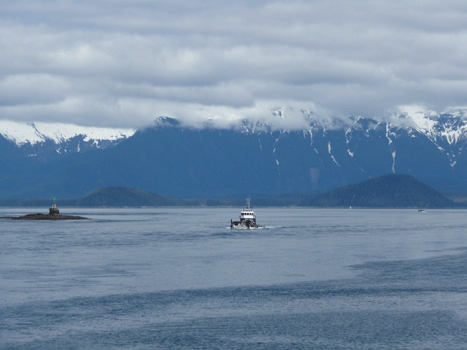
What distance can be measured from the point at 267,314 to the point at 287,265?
44302 mm

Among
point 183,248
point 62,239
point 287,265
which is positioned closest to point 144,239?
point 62,239

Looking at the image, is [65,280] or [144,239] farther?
[144,239]

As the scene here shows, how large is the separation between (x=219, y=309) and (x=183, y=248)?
78433mm

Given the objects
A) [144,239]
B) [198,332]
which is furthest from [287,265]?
[144,239]

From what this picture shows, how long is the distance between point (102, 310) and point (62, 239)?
A: 116 meters

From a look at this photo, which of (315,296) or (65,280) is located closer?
(315,296)

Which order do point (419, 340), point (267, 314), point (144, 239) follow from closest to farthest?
point (419, 340)
point (267, 314)
point (144, 239)

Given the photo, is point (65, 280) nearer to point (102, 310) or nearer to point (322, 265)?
point (102, 310)

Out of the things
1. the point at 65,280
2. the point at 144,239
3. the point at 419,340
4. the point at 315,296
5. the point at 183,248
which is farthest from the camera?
the point at 144,239

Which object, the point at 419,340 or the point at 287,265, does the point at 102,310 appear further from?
the point at 287,265

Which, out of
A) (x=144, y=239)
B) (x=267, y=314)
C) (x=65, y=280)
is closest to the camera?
(x=267, y=314)

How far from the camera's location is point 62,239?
611 feet

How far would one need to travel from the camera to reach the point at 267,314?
73.8 meters

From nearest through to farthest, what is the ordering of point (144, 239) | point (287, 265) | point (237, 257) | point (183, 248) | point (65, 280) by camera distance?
point (65, 280)
point (287, 265)
point (237, 257)
point (183, 248)
point (144, 239)
